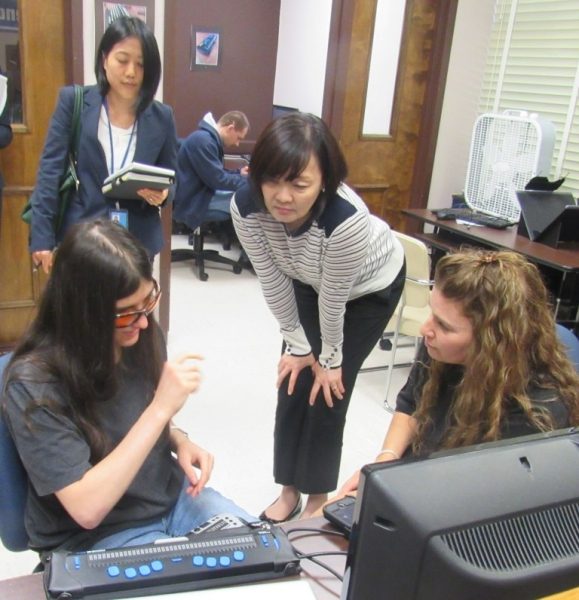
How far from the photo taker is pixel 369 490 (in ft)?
1.84

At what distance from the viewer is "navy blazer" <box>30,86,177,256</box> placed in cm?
210

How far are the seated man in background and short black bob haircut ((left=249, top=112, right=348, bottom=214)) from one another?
2302mm

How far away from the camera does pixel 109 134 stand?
217cm

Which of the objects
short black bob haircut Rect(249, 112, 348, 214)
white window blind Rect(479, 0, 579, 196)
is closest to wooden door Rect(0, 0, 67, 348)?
short black bob haircut Rect(249, 112, 348, 214)

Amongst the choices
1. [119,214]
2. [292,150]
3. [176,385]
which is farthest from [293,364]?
[119,214]

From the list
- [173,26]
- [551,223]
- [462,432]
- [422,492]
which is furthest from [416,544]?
[173,26]

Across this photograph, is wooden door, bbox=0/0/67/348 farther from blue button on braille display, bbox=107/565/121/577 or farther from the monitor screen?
the monitor screen

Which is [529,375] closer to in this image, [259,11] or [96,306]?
[96,306]

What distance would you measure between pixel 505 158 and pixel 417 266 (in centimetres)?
91

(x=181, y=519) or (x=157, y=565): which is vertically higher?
(x=157, y=565)

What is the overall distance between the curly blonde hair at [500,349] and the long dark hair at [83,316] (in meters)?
0.56

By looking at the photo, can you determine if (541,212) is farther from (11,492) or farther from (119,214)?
(11,492)

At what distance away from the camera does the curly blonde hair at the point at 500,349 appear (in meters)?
1.06

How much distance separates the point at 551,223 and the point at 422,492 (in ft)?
7.79
